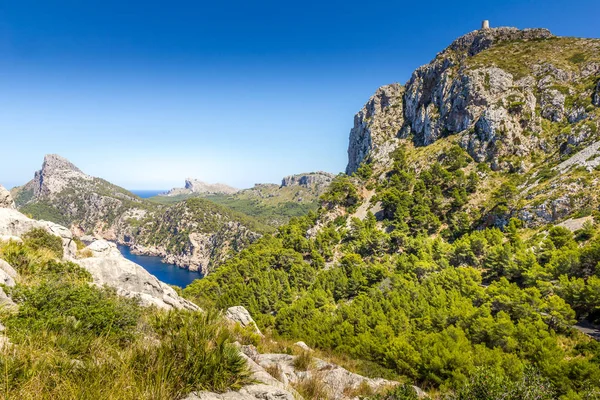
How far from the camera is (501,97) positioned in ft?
261

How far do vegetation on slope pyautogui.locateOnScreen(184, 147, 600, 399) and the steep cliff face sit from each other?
10.8m

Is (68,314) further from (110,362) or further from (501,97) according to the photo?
(501,97)

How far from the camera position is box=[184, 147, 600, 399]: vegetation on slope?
843 inches

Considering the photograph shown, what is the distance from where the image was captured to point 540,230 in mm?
49469

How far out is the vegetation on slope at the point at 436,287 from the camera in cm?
2142

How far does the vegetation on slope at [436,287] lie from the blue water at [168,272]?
7502 cm

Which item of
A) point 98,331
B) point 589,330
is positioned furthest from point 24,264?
point 589,330

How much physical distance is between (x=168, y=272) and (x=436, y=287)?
142247 mm

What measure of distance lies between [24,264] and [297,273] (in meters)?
47.9

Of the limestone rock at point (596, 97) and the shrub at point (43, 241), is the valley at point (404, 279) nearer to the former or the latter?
the shrub at point (43, 241)

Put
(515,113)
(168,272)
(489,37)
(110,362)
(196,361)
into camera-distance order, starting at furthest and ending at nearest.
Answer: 1. (168,272)
2. (489,37)
3. (515,113)
4. (196,361)
5. (110,362)

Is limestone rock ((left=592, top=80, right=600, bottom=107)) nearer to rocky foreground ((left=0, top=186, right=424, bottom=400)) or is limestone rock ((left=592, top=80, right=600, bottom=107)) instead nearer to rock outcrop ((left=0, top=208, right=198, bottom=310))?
rocky foreground ((left=0, top=186, right=424, bottom=400))

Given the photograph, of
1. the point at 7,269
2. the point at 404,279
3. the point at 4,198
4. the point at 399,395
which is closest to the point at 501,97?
the point at 404,279

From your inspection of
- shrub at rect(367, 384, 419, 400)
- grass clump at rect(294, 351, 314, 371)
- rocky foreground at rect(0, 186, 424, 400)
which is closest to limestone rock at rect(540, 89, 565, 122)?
rocky foreground at rect(0, 186, 424, 400)
